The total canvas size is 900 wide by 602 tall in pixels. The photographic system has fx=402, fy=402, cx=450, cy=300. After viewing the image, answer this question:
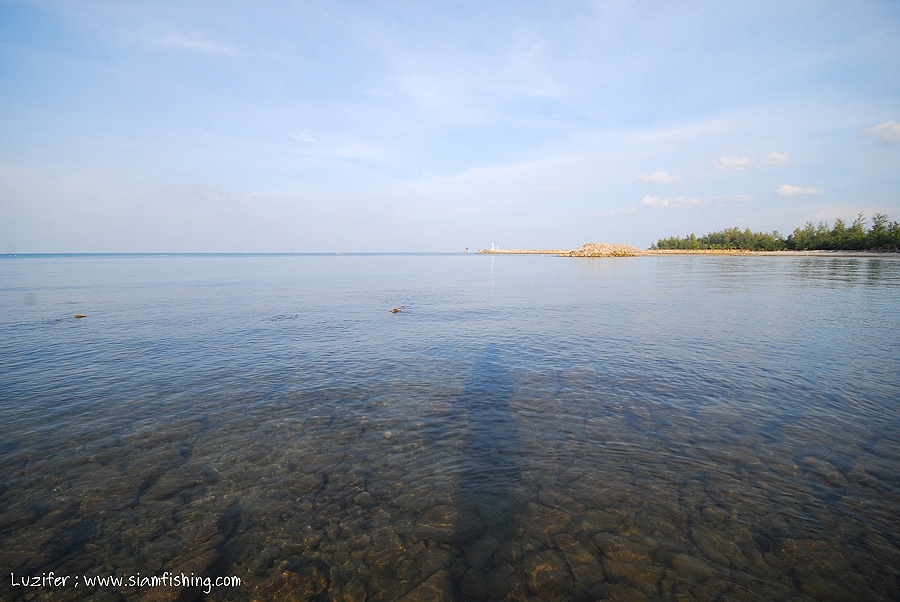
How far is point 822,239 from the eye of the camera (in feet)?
484

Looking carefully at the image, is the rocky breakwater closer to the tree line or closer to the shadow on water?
the tree line

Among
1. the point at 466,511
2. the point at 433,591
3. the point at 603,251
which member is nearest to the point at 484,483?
the point at 466,511

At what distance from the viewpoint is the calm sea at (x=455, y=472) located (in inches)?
240

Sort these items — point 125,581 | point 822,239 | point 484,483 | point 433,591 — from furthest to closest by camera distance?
point 822,239 < point 484,483 < point 125,581 < point 433,591

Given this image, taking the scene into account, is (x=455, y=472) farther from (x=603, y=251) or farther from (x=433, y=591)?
(x=603, y=251)

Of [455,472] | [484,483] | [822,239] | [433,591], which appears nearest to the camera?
[433,591]

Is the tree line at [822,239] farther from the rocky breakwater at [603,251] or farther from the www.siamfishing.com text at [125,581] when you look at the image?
the www.siamfishing.com text at [125,581]

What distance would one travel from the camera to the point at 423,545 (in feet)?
22.1

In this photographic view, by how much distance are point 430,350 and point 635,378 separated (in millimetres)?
9321

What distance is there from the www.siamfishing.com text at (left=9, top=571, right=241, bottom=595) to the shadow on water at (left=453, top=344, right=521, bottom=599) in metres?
3.56

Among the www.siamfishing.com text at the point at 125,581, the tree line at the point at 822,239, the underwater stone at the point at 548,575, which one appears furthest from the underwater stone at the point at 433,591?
the tree line at the point at 822,239

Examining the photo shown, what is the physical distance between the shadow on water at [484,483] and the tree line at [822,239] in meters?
165

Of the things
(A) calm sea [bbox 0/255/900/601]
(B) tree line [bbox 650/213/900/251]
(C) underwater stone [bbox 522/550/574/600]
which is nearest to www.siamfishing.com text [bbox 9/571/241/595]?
(A) calm sea [bbox 0/255/900/601]

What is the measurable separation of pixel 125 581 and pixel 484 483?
20.0 ft
